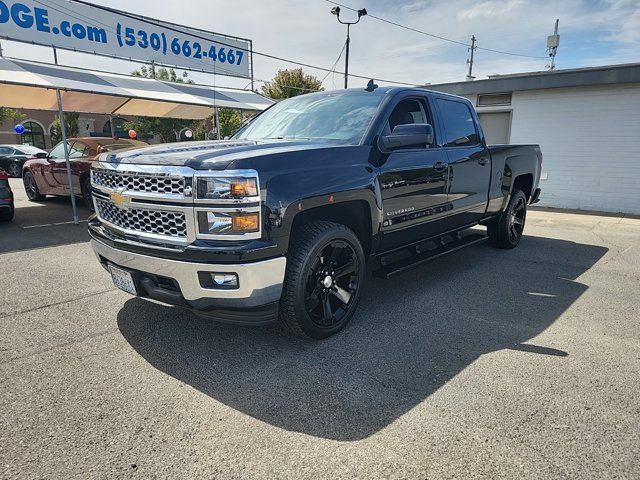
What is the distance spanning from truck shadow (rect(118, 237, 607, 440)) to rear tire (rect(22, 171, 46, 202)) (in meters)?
9.09

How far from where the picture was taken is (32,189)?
1145 centimetres

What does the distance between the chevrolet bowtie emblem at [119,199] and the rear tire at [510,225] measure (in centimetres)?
513

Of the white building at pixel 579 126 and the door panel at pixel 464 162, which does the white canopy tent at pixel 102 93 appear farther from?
the white building at pixel 579 126

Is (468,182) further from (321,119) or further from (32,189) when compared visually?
(32,189)

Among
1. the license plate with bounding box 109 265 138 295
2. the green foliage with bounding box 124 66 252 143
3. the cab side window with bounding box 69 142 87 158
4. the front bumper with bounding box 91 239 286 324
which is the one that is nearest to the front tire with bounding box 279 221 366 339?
the front bumper with bounding box 91 239 286 324

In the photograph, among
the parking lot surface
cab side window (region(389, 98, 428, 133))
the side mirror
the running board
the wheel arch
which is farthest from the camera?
cab side window (region(389, 98, 428, 133))

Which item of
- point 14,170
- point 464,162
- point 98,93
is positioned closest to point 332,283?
point 464,162

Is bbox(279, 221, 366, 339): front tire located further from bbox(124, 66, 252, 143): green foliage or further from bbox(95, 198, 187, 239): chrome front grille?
bbox(124, 66, 252, 143): green foliage

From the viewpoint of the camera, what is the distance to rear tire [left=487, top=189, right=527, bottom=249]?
644cm

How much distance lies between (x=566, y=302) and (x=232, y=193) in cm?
363

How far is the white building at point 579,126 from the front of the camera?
35.9ft

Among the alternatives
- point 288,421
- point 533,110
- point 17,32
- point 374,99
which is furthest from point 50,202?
point 533,110

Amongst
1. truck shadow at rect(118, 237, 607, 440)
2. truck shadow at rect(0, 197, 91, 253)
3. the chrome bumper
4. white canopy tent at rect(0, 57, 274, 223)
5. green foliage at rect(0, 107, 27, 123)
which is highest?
green foliage at rect(0, 107, 27, 123)

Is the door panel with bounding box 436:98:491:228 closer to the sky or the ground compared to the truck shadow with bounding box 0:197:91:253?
closer to the sky
